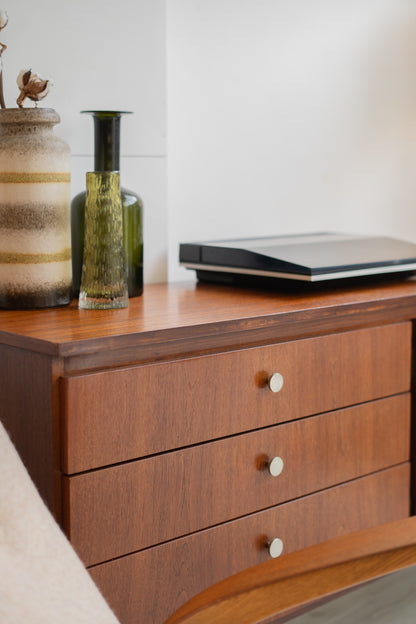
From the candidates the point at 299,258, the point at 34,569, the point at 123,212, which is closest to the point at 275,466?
the point at 299,258

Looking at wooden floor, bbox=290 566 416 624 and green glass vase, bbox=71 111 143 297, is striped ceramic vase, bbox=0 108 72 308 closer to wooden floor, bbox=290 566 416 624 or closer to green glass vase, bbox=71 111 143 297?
green glass vase, bbox=71 111 143 297

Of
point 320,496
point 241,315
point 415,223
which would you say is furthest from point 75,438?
point 415,223

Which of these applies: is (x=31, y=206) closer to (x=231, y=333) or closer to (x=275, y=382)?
(x=231, y=333)

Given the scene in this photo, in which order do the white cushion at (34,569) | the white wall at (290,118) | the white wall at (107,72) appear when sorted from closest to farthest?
the white cushion at (34,569), the white wall at (107,72), the white wall at (290,118)

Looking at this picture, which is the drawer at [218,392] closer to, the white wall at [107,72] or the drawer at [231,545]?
the drawer at [231,545]

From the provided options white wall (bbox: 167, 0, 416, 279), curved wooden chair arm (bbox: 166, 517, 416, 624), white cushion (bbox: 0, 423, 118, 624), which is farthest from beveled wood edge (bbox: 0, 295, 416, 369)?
white wall (bbox: 167, 0, 416, 279)

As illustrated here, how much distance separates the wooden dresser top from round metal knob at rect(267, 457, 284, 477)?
205 mm

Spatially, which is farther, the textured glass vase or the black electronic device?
the black electronic device

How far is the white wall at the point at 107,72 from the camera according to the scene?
141 cm

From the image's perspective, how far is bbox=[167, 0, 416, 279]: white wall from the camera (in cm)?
174

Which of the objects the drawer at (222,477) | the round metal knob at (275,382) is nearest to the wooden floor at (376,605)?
the drawer at (222,477)

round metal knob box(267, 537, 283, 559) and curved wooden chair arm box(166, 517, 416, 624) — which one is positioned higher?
curved wooden chair arm box(166, 517, 416, 624)

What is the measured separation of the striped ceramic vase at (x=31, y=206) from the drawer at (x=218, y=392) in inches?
10.0

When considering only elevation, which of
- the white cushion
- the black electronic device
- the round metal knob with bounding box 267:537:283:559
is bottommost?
the round metal knob with bounding box 267:537:283:559
